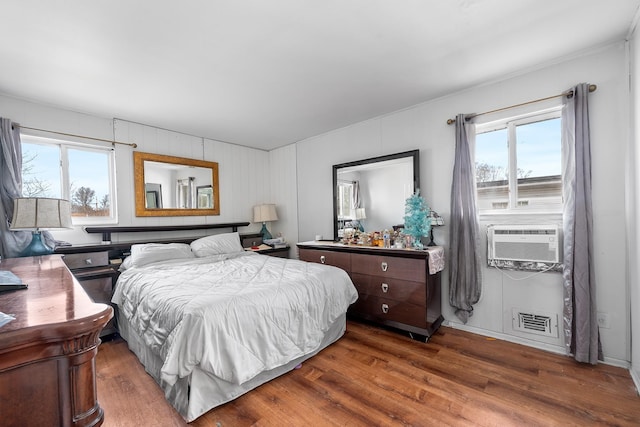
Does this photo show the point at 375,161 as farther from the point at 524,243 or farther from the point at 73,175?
the point at 73,175

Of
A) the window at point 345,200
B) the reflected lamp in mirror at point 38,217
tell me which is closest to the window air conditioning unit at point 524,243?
the window at point 345,200

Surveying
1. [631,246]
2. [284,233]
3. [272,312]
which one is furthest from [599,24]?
[284,233]

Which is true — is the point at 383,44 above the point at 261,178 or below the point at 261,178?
above

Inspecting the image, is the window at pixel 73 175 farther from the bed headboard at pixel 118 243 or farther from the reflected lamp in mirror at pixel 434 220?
the reflected lamp in mirror at pixel 434 220

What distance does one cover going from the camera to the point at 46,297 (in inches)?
36.9

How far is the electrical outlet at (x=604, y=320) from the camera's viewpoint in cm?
221

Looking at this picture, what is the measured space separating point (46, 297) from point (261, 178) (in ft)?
13.6

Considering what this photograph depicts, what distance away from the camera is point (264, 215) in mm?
4590

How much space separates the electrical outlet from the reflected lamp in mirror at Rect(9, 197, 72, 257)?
Answer: 4.65 m

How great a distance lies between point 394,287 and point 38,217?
10.9 feet

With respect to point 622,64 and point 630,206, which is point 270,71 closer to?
point 622,64

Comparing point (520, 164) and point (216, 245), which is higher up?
point (520, 164)

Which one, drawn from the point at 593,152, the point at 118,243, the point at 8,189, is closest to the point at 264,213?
the point at 118,243

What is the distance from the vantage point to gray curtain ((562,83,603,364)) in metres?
2.19
